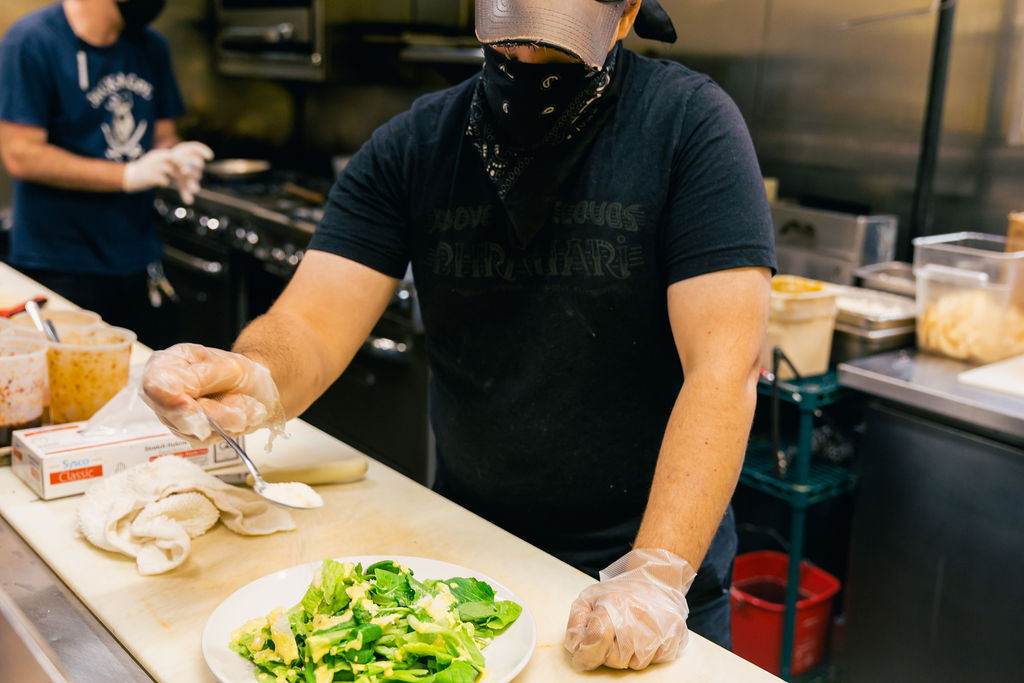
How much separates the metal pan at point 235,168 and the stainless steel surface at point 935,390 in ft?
10.9

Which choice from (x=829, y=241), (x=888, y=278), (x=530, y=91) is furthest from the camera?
(x=829, y=241)

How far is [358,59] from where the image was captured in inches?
164

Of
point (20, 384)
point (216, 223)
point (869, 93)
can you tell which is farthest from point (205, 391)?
point (216, 223)

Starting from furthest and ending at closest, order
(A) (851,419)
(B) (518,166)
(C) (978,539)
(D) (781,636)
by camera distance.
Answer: (A) (851,419)
(D) (781,636)
(C) (978,539)
(B) (518,166)

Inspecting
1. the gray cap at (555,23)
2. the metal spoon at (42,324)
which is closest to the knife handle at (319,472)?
the metal spoon at (42,324)

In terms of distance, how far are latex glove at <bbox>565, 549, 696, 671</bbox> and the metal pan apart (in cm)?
399

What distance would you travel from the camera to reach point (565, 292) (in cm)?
139

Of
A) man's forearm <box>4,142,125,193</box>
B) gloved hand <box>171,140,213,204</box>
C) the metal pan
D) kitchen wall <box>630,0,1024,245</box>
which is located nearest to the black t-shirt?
kitchen wall <box>630,0,1024,245</box>

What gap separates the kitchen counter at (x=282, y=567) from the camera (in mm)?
1003

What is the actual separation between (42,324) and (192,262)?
→ 8.69 ft

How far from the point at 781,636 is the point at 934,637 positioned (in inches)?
16.9

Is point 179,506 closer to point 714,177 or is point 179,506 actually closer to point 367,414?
point 714,177

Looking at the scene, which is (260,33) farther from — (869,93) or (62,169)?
(869,93)

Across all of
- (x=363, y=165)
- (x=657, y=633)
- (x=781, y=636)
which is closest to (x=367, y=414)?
(x=781, y=636)
